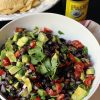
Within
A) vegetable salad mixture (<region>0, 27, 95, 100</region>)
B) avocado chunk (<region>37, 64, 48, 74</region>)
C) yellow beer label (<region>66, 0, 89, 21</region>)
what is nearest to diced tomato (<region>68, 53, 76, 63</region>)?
vegetable salad mixture (<region>0, 27, 95, 100</region>)

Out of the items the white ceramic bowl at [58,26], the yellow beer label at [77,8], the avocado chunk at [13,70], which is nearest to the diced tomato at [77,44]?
the white ceramic bowl at [58,26]

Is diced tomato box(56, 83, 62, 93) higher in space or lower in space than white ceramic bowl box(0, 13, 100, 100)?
lower

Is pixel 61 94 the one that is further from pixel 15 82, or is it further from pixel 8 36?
pixel 8 36

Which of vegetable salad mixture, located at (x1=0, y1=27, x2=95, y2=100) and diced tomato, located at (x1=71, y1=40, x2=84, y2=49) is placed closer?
vegetable salad mixture, located at (x1=0, y1=27, x2=95, y2=100)

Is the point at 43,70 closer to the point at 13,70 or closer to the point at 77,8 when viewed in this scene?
the point at 13,70

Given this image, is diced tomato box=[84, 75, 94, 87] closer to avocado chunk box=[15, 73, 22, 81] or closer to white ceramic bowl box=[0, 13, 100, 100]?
white ceramic bowl box=[0, 13, 100, 100]

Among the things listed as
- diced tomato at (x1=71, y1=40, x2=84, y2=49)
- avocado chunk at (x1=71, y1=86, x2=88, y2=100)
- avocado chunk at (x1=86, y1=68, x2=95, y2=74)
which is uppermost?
diced tomato at (x1=71, y1=40, x2=84, y2=49)

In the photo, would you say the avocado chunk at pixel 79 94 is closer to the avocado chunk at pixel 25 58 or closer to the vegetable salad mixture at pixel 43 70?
the vegetable salad mixture at pixel 43 70
